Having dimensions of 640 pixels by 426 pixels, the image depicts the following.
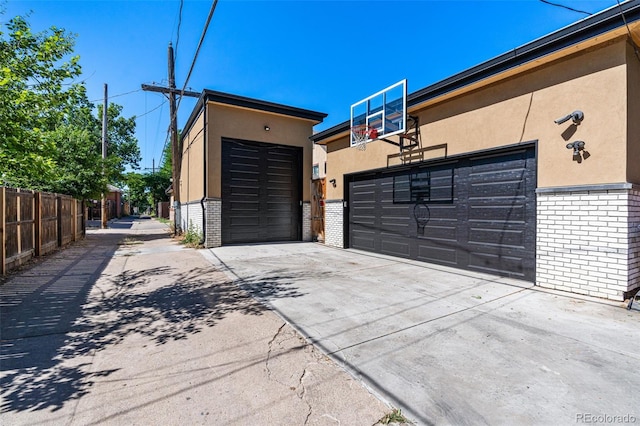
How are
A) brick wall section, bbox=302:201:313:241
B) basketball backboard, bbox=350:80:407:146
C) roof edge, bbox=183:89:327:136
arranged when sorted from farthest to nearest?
1. brick wall section, bbox=302:201:313:241
2. roof edge, bbox=183:89:327:136
3. basketball backboard, bbox=350:80:407:146

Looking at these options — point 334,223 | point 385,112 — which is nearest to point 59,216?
point 334,223

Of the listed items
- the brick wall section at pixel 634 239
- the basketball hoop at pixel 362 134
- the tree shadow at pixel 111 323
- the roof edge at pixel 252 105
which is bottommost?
the tree shadow at pixel 111 323

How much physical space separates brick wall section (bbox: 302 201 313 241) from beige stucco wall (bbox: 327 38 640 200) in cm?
632

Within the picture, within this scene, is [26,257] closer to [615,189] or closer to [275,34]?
[275,34]

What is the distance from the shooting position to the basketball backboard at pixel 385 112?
22.3 feet

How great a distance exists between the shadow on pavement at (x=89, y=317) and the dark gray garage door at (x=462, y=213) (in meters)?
3.63

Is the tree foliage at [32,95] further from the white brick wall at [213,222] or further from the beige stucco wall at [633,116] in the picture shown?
the beige stucco wall at [633,116]

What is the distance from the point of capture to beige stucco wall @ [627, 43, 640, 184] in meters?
4.21

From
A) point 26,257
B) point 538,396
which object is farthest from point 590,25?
point 26,257

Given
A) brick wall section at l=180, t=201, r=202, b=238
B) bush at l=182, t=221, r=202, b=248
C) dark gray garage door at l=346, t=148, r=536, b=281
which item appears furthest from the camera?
brick wall section at l=180, t=201, r=202, b=238

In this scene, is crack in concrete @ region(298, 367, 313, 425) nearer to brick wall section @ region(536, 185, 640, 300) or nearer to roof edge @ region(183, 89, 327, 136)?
brick wall section @ region(536, 185, 640, 300)

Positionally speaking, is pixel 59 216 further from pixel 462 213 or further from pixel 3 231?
pixel 462 213

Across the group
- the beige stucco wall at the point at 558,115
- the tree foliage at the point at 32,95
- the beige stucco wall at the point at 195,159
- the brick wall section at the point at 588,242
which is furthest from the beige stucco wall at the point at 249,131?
the brick wall section at the point at 588,242

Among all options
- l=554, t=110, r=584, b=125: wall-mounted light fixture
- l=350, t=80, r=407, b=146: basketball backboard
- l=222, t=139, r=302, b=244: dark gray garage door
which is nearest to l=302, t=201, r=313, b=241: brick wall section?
l=222, t=139, r=302, b=244: dark gray garage door
